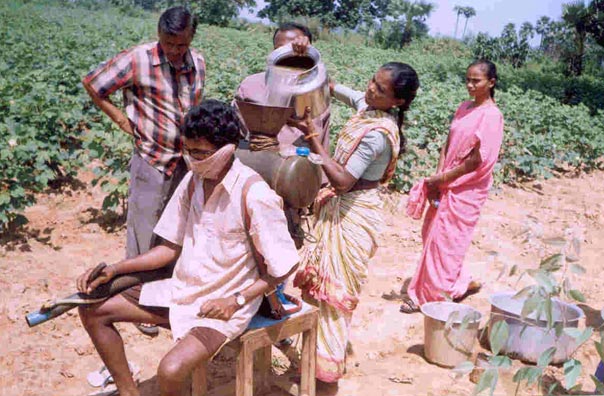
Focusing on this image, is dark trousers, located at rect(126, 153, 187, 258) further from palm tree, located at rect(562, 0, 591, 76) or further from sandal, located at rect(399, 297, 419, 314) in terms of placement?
palm tree, located at rect(562, 0, 591, 76)

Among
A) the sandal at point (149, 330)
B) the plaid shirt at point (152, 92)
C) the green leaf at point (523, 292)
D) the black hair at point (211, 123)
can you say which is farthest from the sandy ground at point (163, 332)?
the plaid shirt at point (152, 92)

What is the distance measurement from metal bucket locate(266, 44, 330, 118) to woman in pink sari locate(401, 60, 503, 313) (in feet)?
4.97

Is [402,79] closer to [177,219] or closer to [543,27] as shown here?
[177,219]

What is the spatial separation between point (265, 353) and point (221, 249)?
2.93ft

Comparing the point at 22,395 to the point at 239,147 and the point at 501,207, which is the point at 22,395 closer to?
the point at 239,147

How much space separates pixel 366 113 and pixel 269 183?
0.73 meters

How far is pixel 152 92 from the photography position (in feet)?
11.0

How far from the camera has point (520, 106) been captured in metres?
9.60

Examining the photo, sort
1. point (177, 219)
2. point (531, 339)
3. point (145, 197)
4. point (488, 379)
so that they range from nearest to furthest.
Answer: point (488, 379)
point (177, 219)
point (145, 197)
point (531, 339)

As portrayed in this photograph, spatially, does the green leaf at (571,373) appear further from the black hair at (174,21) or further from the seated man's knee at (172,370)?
the black hair at (174,21)

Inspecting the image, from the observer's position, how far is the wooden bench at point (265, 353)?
2.52m

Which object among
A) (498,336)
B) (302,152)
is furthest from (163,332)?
(498,336)

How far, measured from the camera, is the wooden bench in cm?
252

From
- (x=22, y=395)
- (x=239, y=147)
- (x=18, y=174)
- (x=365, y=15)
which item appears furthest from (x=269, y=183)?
(x=365, y=15)
